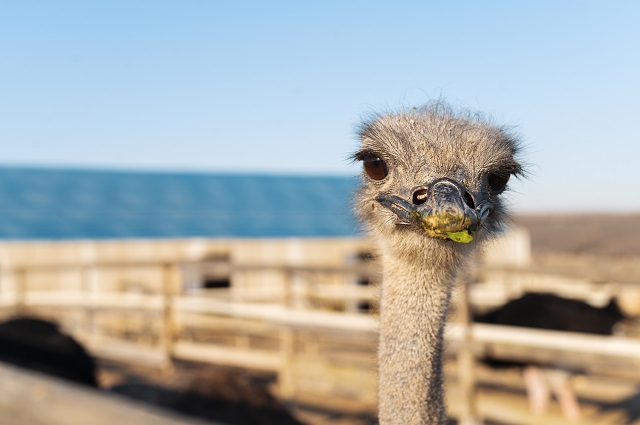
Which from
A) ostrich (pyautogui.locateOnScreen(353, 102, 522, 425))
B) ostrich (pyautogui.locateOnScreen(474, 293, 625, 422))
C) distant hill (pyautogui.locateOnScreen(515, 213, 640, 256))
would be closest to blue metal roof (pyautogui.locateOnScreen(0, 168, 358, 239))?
ostrich (pyautogui.locateOnScreen(474, 293, 625, 422))

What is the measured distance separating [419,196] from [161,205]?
14.8 meters

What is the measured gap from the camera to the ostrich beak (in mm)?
1468

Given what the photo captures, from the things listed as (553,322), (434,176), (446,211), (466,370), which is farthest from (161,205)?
(446,211)

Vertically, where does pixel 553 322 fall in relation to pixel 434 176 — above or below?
below

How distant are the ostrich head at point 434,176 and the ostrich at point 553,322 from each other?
3762mm

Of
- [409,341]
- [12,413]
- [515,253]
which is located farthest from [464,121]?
[515,253]

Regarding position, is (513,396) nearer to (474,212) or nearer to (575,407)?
(575,407)

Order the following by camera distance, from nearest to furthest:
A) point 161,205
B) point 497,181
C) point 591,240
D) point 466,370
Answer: point 497,181, point 466,370, point 161,205, point 591,240

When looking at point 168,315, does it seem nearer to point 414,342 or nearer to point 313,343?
point 313,343

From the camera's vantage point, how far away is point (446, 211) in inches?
57.8

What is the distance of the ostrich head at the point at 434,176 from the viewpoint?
59.4 inches

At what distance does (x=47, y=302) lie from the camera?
9.22 meters

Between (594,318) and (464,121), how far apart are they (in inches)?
162

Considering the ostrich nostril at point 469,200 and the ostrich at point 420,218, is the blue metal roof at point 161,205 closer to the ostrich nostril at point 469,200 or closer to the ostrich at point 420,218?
the ostrich at point 420,218
